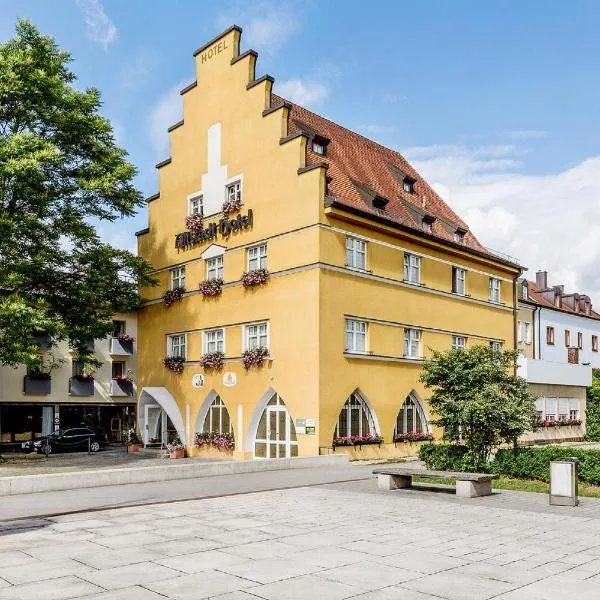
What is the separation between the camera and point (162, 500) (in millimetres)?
17266

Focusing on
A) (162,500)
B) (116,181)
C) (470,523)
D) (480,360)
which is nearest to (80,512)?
(162,500)

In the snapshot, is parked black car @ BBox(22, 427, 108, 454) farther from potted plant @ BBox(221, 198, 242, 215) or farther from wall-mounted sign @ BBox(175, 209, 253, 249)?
potted plant @ BBox(221, 198, 242, 215)

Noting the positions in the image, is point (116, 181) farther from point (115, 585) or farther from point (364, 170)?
point (115, 585)

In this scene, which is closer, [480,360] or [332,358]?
[480,360]

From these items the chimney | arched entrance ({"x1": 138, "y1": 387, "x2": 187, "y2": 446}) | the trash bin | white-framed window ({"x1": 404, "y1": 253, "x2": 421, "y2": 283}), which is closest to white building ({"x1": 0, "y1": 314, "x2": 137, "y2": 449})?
arched entrance ({"x1": 138, "y1": 387, "x2": 187, "y2": 446})

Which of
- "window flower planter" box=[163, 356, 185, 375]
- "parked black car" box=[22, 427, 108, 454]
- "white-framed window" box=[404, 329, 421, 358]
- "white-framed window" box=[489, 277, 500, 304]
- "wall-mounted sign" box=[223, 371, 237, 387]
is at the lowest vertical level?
"parked black car" box=[22, 427, 108, 454]

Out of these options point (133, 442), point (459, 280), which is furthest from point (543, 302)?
point (133, 442)

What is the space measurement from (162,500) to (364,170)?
2381 cm

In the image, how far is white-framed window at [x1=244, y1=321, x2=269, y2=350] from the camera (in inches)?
1262

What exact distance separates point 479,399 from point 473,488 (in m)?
4.28

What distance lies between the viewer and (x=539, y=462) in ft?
66.2

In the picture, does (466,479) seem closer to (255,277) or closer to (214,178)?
(255,277)

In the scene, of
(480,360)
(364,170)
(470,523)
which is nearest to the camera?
(470,523)

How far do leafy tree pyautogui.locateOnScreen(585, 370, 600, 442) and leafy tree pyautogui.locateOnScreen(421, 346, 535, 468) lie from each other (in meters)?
29.1
